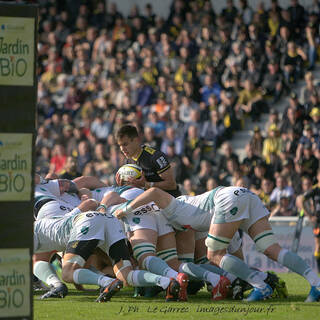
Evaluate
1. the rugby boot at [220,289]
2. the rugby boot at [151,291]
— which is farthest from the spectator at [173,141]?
the rugby boot at [220,289]

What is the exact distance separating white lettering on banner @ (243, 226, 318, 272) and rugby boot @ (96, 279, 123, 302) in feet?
21.2

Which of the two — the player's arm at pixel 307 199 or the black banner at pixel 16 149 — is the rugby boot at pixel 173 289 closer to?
the black banner at pixel 16 149

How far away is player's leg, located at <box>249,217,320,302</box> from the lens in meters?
8.84

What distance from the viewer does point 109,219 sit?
30.3 ft

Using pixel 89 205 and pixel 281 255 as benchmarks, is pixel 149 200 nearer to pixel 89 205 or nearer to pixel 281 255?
pixel 89 205

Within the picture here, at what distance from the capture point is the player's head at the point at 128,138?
34.2 ft

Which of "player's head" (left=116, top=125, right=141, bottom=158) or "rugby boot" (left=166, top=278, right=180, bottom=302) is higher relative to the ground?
"player's head" (left=116, top=125, right=141, bottom=158)

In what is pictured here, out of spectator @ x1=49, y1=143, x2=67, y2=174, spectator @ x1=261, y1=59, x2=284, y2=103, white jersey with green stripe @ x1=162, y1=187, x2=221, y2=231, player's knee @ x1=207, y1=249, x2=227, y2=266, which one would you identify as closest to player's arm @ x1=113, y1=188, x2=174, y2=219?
white jersey with green stripe @ x1=162, y1=187, x2=221, y2=231

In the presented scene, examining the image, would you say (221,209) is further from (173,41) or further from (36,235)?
(173,41)

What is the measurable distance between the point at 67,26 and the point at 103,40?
2203 mm

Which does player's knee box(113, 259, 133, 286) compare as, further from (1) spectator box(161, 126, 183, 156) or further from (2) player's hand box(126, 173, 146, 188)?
(1) spectator box(161, 126, 183, 156)

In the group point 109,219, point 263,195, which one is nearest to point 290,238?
point 263,195

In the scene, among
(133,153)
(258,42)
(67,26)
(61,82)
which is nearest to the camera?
(133,153)

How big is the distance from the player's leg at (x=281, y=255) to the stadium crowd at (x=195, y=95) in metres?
6.17
